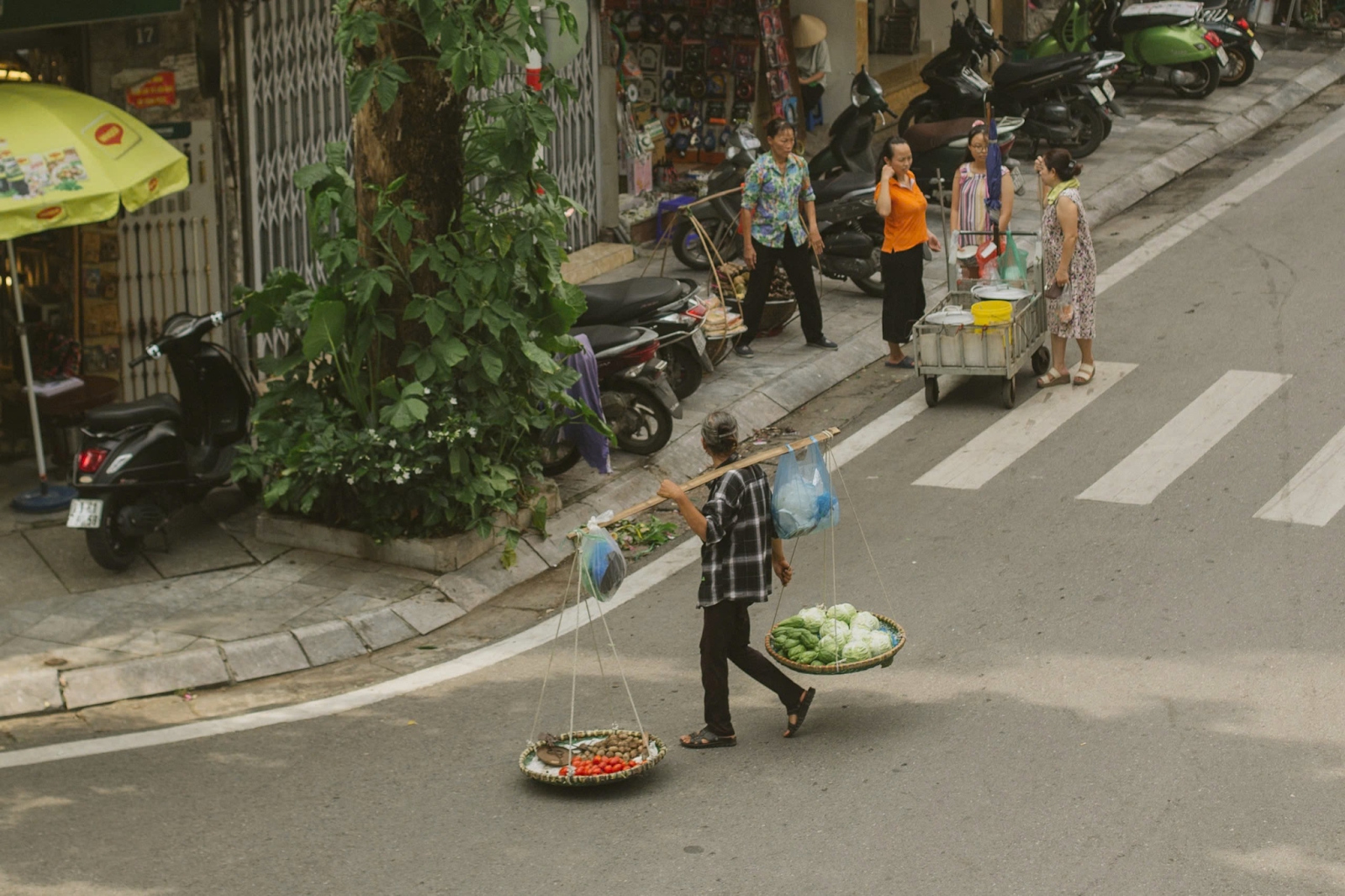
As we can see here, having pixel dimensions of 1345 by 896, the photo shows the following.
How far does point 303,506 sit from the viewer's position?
28.8 ft

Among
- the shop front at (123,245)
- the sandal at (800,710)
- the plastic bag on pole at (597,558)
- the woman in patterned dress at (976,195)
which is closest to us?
the plastic bag on pole at (597,558)

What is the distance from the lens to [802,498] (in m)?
6.84

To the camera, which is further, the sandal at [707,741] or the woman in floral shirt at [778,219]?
the woman in floral shirt at [778,219]

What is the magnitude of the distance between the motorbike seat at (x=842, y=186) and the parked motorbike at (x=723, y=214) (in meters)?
0.68

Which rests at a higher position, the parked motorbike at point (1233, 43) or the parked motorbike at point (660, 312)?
the parked motorbike at point (1233, 43)

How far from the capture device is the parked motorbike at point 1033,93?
53.5ft

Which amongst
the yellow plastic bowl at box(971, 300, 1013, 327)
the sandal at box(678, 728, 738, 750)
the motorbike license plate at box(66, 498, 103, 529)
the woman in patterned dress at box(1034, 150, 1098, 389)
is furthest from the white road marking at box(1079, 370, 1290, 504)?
the motorbike license plate at box(66, 498, 103, 529)

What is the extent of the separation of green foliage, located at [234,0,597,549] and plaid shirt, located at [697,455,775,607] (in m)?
2.31

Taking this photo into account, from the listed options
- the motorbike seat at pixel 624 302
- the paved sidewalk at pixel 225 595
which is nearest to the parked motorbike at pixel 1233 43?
the paved sidewalk at pixel 225 595

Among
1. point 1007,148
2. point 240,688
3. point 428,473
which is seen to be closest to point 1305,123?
point 1007,148

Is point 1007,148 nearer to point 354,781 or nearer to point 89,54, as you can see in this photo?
point 89,54

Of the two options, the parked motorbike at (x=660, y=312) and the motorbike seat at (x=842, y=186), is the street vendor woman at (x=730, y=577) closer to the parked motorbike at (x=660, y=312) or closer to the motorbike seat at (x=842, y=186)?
the parked motorbike at (x=660, y=312)

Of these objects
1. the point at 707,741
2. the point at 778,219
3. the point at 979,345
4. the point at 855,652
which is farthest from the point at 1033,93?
the point at 707,741

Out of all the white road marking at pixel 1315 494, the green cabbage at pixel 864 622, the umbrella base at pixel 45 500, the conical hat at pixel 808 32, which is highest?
the conical hat at pixel 808 32
